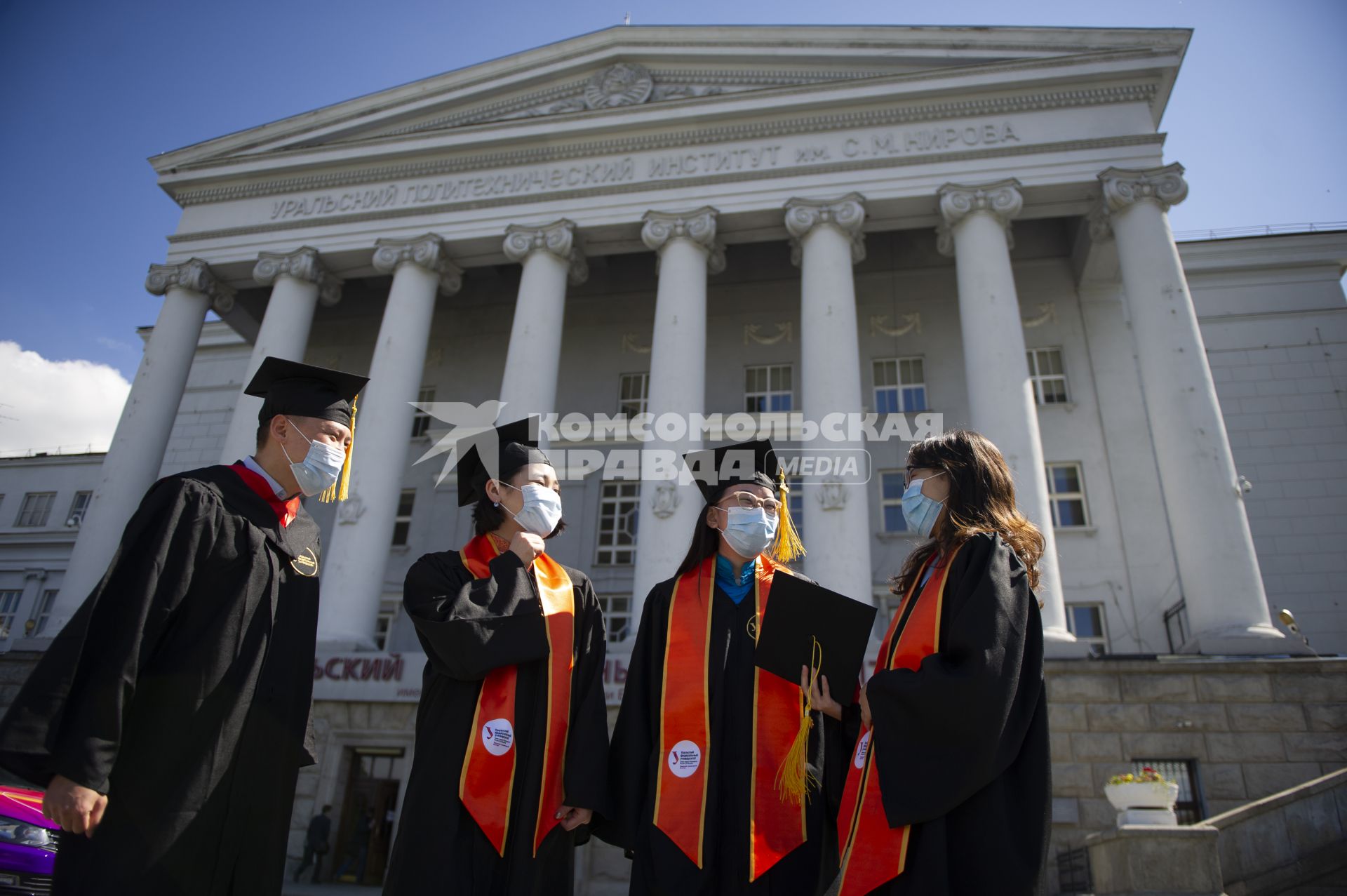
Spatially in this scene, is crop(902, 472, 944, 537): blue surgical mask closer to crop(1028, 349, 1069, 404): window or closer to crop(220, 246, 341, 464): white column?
crop(1028, 349, 1069, 404): window

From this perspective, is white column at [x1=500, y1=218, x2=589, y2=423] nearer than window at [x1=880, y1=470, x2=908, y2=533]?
Yes

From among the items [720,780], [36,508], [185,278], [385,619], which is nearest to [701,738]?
[720,780]

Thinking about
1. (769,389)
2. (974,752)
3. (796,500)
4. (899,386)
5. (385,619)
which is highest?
(769,389)

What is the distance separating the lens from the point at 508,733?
416 cm

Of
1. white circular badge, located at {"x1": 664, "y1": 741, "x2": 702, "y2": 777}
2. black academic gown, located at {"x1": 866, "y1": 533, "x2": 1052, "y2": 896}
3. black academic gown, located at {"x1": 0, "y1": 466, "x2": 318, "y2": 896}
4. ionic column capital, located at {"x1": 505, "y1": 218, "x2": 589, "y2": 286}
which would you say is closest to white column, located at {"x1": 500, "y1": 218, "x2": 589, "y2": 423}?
ionic column capital, located at {"x1": 505, "y1": 218, "x2": 589, "y2": 286}

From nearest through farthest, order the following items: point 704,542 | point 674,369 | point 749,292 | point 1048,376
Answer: point 704,542 < point 674,369 < point 1048,376 < point 749,292

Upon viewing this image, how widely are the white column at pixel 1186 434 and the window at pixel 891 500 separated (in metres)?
5.81

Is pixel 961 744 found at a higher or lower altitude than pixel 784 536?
lower

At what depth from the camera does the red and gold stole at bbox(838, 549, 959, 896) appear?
10.3 ft

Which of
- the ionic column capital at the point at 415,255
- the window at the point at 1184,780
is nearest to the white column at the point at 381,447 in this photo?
the ionic column capital at the point at 415,255

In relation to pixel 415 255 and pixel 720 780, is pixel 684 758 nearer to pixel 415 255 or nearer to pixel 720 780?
pixel 720 780

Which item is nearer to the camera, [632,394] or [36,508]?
[632,394]

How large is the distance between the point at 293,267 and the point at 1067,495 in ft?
64.3

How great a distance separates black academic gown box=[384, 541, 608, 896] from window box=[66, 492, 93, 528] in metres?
33.6
